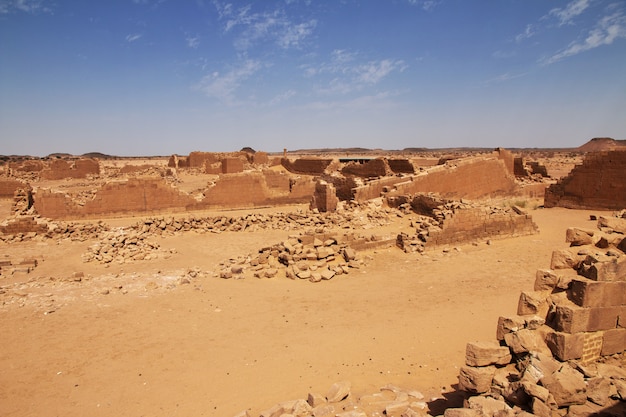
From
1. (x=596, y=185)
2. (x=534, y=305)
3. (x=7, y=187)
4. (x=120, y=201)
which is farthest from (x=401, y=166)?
(x=7, y=187)

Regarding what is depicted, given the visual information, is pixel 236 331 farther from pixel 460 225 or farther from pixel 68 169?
pixel 68 169

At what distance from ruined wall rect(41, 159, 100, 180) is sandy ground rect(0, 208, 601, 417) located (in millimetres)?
28770

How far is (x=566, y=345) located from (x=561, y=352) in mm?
98

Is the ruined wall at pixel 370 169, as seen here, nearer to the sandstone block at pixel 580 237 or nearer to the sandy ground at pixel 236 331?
the sandy ground at pixel 236 331

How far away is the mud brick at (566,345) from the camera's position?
4.38m

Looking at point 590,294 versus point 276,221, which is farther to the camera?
point 276,221

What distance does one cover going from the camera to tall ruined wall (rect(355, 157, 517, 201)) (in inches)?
662

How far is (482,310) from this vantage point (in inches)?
295

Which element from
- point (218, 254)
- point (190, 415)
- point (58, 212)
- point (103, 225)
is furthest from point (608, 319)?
point (58, 212)

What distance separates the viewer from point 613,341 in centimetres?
465

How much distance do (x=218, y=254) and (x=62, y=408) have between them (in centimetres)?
772

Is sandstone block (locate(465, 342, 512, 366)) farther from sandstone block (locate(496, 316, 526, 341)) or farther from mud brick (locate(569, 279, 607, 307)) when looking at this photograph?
mud brick (locate(569, 279, 607, 307))

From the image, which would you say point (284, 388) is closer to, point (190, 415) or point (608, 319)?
point (190, 415)

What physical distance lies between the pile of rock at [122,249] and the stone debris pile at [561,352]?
34.2 ft
